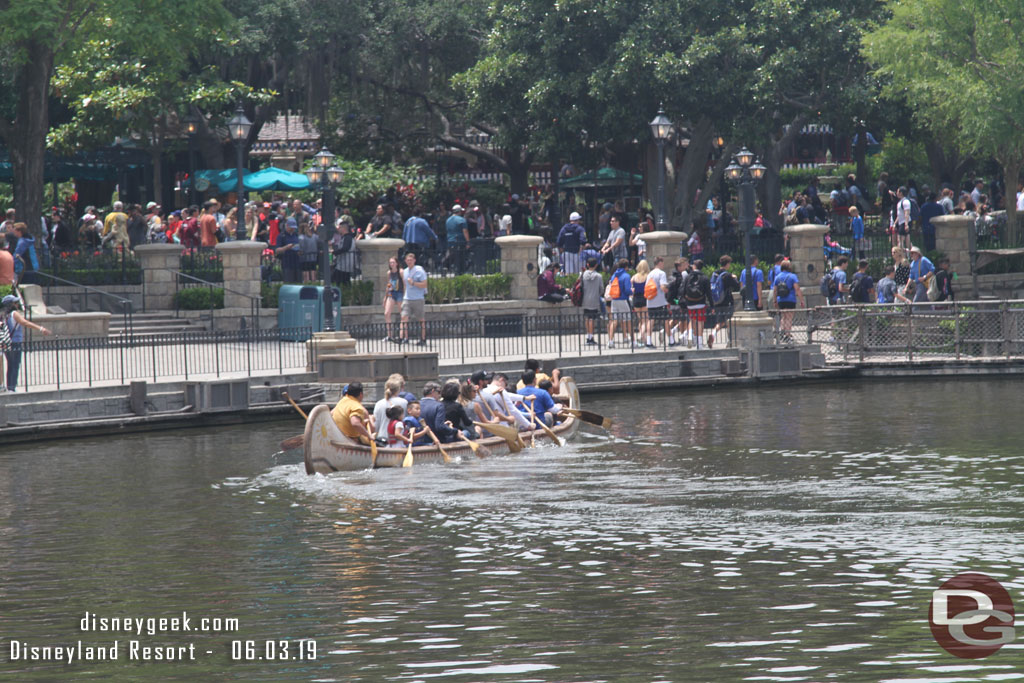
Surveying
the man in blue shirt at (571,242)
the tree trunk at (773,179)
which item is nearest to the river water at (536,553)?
the man in blue shirt at (571,242)

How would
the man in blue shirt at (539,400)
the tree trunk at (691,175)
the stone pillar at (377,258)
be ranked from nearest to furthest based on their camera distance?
the man in blue shirt at (539,400)
the stone pillar at (377,258)
the tree trunk at (691,175)

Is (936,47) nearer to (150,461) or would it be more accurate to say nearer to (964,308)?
(964,308)

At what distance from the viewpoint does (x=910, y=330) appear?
3083 cm

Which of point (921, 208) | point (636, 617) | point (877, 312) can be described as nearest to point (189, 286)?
point (877, 312)

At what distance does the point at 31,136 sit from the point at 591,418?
55.2ft

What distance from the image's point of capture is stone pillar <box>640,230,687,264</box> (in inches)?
1383

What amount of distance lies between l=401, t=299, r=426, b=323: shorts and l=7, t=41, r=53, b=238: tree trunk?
899 cm

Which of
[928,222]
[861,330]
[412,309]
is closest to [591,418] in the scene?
[412,309]

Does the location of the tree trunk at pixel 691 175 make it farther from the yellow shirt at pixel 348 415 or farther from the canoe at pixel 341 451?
the yellow shirt at pixel 348 415

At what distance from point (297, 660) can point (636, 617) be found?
2.82m

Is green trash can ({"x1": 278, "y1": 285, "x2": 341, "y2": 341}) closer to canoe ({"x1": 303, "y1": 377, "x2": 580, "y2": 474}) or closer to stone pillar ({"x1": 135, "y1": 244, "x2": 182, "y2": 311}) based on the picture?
stone pillar ({"x1": 135, "y1": 244, "x2": 182, "y2": 311})

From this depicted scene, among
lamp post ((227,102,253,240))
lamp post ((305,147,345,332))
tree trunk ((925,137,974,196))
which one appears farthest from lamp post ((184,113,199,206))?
tree trunk ((925,137,974,196))

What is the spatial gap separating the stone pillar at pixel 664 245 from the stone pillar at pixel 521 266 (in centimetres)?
245

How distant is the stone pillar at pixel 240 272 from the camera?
110ft
